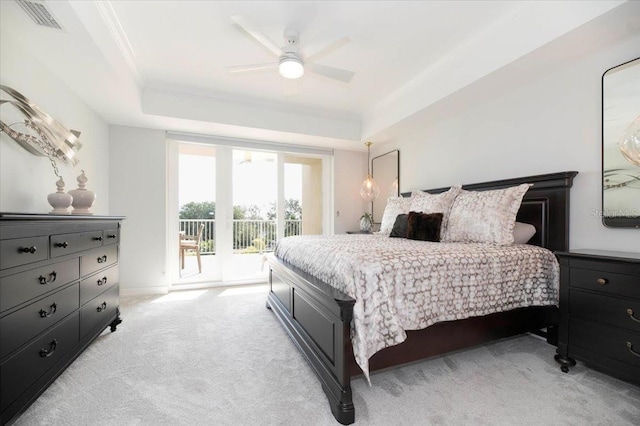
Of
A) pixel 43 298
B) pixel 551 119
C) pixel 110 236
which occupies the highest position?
pixel 551 119

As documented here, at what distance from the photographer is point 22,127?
2096mm

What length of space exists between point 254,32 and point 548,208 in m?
2.79

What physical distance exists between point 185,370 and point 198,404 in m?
0.42

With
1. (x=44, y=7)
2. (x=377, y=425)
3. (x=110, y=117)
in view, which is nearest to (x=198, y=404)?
(x=377, y=425)

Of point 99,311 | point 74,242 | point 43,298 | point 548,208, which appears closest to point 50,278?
point 43,298

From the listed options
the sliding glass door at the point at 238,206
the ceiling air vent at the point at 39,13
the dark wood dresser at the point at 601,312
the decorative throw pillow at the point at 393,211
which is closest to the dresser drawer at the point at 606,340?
the dark wood dresser at the point at 601,312

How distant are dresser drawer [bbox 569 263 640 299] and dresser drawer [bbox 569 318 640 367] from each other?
222 mm

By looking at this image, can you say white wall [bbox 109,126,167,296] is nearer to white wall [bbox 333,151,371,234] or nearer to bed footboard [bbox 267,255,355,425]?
bed footboard [bbox 267,255,355,425]

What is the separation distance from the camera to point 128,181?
12.4 ft

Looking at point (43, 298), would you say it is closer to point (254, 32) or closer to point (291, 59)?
point (254, 32)

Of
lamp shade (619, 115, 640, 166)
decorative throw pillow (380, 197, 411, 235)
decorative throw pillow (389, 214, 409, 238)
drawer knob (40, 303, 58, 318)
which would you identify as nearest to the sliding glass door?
decorative throw pillow (380, 197, 411, 235)

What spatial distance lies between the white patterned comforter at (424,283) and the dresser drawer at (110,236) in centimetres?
172

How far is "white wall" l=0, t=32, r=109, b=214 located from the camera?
1936mm

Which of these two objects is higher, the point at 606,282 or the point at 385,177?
the point at 385,177
